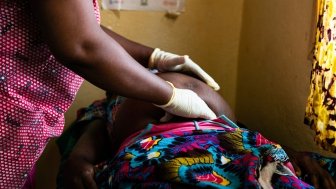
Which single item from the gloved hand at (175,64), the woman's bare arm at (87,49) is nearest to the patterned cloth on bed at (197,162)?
the woman's bare arm at (87,49)

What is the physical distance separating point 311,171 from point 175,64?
1.69 ft

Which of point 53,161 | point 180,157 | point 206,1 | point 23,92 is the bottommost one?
point 53,161

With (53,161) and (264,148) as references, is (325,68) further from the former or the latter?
(53,161)

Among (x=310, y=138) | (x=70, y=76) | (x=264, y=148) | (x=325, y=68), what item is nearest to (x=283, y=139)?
(x=310, y=138)

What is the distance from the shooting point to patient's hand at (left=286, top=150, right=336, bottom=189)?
3.48 ft

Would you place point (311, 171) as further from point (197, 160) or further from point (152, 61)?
point (152, 61)

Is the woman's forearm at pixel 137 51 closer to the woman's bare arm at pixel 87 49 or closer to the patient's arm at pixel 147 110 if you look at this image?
the patient's arm at pixel 147 110

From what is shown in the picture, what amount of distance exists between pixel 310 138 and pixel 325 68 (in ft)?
1.26

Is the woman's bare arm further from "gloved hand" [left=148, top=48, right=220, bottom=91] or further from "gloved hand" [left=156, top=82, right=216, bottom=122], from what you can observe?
"gloved hand" [left=148, top=48, right=220, bottom=91]

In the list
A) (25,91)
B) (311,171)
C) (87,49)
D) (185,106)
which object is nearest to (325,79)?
(311,171)

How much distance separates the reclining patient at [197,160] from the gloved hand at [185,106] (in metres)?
0.03

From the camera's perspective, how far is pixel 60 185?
121 centimetres

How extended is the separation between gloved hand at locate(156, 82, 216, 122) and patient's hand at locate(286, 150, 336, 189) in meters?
0.28

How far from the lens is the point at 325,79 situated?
42.5 inches
